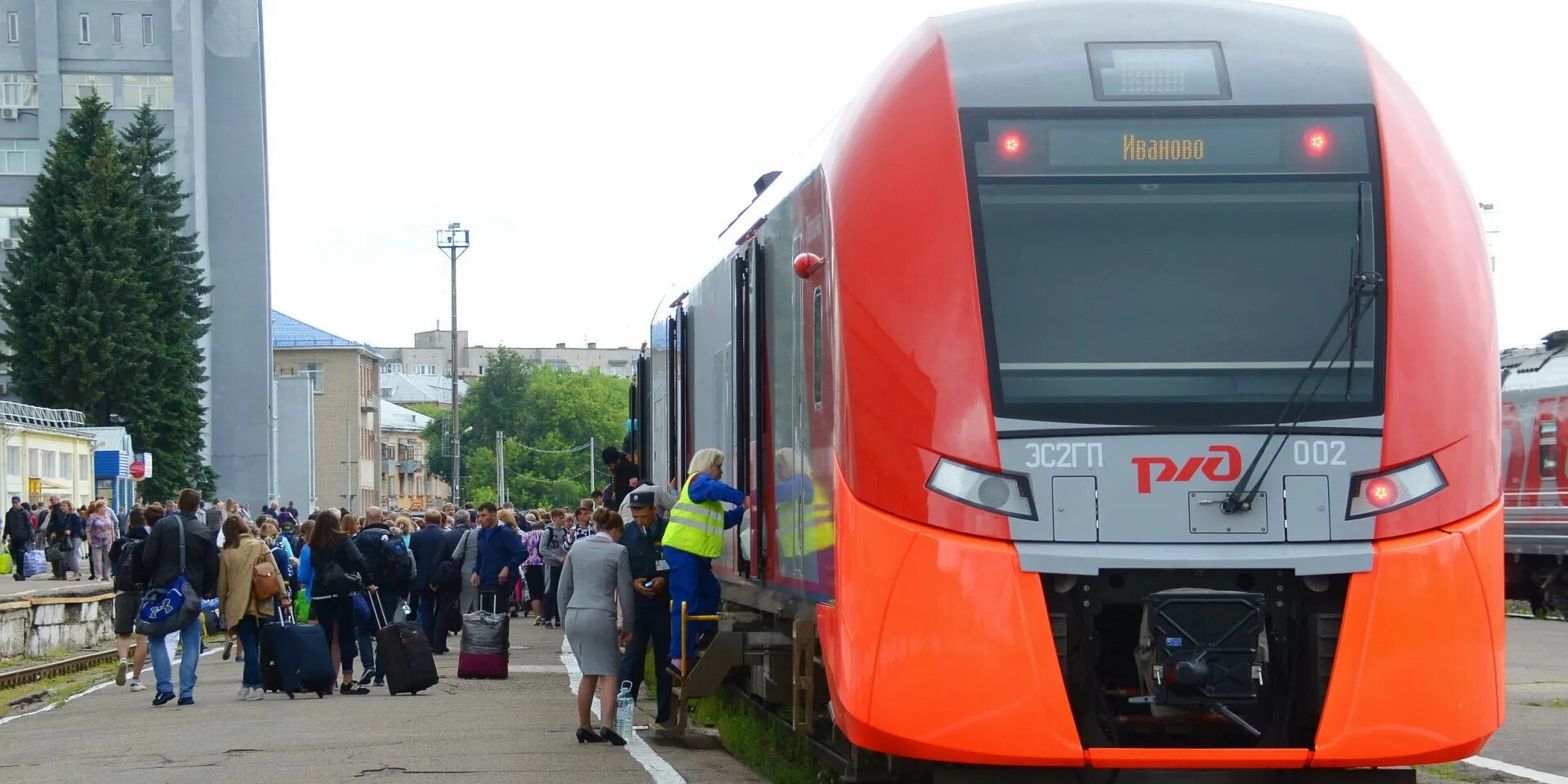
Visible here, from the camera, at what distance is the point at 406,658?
684 inches

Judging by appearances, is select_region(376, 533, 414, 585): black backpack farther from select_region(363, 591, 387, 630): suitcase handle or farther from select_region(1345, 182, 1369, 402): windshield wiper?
select_region(1345, 182, 1369, 402): windshield wiper

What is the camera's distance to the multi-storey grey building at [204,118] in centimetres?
7444

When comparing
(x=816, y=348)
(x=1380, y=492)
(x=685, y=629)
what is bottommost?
(x=685, y=629)

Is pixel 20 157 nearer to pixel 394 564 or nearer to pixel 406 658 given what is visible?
pixel 394 564

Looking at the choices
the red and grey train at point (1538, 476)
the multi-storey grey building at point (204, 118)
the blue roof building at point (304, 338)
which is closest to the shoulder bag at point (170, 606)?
the red and grey train at point (1538, 476)

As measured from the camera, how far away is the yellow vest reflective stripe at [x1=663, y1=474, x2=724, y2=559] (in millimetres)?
12539

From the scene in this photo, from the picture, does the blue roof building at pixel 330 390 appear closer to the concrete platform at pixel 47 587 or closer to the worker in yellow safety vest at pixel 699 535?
the concrete platform at pixel 47 587

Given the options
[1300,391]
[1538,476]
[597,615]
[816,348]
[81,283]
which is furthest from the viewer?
[81,283]

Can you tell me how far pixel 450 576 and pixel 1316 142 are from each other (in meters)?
16.0

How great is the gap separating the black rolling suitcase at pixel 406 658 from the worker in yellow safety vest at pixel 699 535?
4805 millimetres

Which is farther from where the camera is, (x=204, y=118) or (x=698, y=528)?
(x=204, y=118)

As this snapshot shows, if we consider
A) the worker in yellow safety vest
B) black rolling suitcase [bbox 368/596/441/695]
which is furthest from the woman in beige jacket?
the worker in yellow safety vest

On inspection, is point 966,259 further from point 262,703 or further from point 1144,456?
point 262,703

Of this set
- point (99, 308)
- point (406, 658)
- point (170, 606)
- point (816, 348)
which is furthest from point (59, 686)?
point (99, 308)
